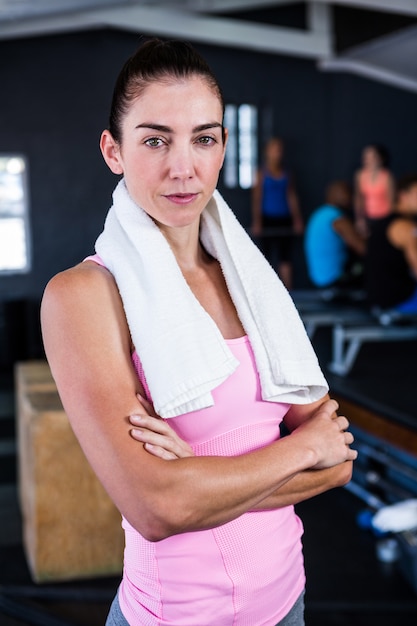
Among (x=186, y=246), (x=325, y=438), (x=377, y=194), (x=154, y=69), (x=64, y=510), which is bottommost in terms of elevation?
(x=64, y=510)

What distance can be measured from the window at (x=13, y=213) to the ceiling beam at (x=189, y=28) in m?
1.19

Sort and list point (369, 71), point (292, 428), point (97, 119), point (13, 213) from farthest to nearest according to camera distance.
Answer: point (369, 71)
point (97, 119)
point (13, 213)
point (292, 428)

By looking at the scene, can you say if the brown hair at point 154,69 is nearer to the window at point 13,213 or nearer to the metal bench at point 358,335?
the metal bench at point 358,335

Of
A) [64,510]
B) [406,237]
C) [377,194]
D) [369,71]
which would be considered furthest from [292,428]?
[369,71]

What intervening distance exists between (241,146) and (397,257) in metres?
3.92

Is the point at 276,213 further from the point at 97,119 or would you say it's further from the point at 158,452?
the point at 158,452

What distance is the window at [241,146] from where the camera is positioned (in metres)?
7.95

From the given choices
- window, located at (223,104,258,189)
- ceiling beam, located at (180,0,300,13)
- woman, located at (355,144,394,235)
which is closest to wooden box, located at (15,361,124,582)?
woman, located at (355,144,394,235)

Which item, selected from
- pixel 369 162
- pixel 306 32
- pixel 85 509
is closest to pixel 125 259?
pixel 85 509

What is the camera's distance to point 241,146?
7984 millimetres

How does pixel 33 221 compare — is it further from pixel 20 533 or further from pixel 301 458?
pixel 301 458

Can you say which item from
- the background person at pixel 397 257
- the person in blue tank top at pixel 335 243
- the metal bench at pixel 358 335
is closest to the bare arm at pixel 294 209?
the person in blue tank top at pixel 335 243

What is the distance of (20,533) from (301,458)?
8.29 ft

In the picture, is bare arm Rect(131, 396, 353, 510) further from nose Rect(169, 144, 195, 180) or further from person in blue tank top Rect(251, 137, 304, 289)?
person in blue tank top Rect(251, 137, 304, 289)
